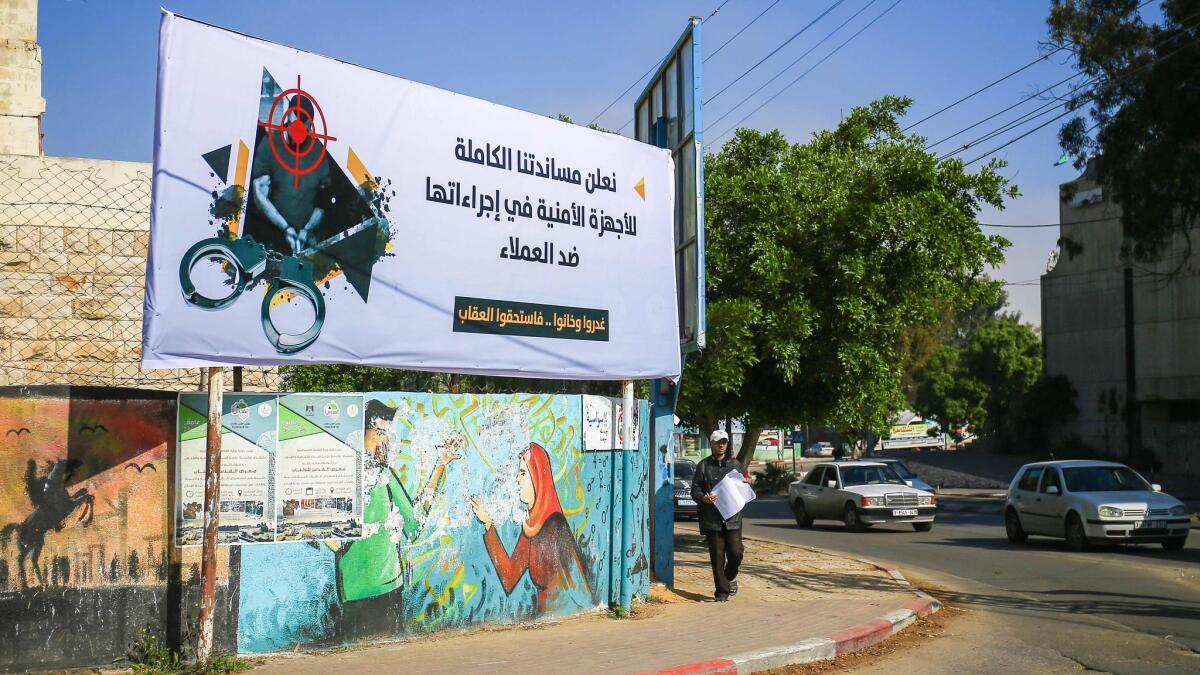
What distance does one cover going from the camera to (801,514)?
26672 mm

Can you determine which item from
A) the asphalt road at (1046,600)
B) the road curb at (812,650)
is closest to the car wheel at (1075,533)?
the asphalt road at (1046,600)

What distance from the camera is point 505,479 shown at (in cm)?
984

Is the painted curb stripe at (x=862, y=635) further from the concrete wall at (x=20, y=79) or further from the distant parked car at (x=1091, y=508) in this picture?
the concrete wall at (x=20, y=79)

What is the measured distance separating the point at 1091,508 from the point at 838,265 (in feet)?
23.9

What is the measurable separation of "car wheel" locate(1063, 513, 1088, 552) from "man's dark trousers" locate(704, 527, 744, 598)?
9450 millimetres

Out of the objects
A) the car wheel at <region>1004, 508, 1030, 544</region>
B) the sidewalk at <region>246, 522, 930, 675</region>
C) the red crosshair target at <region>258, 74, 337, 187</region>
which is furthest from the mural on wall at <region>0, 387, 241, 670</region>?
the car wheel at <region>1004, 508, 1030, 544</region>

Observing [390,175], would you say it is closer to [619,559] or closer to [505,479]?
[505,479]

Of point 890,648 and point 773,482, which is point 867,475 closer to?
point 890,648

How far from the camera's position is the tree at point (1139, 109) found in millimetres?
28203

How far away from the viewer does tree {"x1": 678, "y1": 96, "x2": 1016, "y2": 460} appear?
14.6 meters

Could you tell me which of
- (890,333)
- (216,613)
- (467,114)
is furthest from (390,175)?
(890,333)

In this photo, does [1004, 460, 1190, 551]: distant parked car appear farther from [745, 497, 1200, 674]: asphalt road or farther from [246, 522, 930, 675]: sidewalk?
[246, 522, 930, 675]: sidewalk

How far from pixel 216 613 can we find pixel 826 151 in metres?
12.5

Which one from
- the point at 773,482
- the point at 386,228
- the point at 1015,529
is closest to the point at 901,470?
the point at 1015,529
